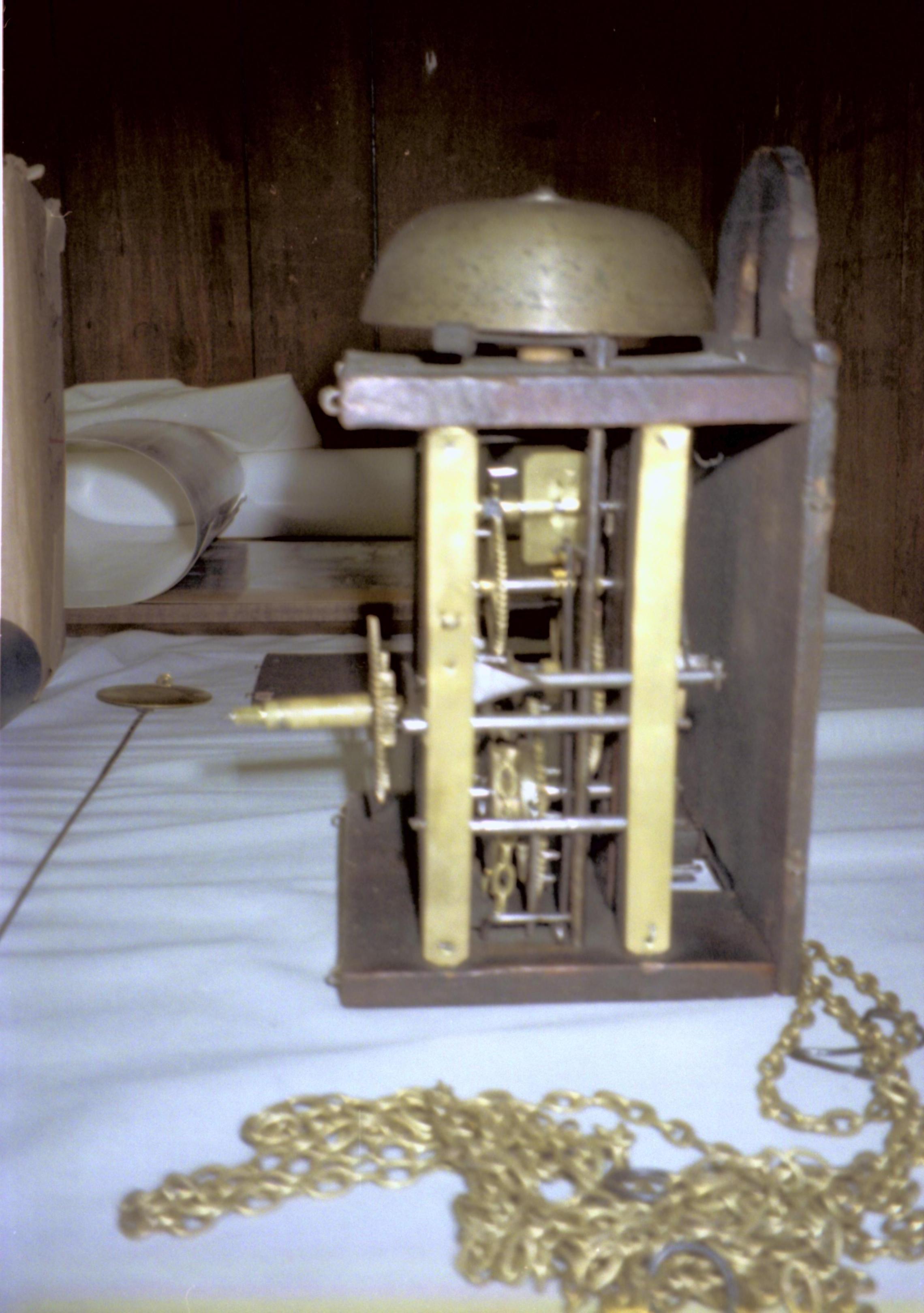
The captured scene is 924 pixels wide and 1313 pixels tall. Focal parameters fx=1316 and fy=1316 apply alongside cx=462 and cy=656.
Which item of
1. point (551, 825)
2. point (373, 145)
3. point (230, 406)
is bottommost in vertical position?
point (551, 825)

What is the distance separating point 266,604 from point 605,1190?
163cm

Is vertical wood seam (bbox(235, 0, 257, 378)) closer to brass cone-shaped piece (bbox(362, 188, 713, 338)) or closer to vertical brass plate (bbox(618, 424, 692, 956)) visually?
brass cone-shaped piece (bbox(362, 188, 713, 338))

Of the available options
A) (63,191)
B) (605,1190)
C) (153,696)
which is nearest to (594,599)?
(605,1190)

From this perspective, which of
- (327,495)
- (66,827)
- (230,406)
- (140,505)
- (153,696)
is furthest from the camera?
(230,406)

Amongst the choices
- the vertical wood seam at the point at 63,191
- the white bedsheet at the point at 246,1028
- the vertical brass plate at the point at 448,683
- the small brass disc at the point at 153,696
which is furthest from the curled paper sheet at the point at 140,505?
the vertical brass plate at the point at 448,683

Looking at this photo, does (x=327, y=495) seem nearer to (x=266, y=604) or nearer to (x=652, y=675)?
(x=266, y=604)

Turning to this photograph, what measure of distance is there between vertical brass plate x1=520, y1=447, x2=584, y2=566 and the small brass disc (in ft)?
2.88

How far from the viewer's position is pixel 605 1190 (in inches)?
31.8

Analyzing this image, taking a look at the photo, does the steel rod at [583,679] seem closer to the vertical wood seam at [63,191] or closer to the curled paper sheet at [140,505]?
the curled paper sheet at [140,505]

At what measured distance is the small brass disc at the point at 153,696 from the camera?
6.06 ft

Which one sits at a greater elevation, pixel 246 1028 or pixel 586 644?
pixel 586 644

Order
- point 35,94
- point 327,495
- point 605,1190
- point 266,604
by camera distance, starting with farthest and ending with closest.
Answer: point 35,94 → point 327,495 → point 266,604 → point 605,1190

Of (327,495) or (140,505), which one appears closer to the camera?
(140,505)

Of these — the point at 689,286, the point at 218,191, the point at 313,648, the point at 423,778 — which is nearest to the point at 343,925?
the point at 423,778
